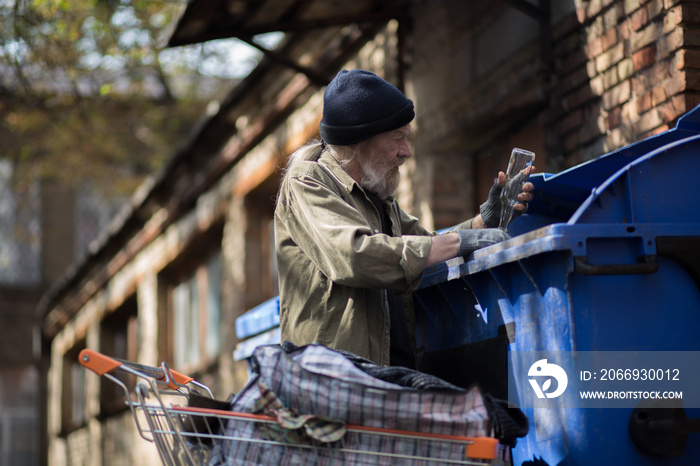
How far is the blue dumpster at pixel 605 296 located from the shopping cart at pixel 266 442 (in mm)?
245

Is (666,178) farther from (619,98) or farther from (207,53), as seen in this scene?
(207,53)

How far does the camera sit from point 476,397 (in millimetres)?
2443

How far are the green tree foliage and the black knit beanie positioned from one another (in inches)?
280

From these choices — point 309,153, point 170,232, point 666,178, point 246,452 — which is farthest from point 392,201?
point 170,232

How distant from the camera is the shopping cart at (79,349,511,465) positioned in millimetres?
2416

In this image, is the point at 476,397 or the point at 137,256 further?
the point at 137,256

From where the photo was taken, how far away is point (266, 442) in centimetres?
250

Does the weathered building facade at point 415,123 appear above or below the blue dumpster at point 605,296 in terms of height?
above

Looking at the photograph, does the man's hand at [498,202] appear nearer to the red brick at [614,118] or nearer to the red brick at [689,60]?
the red brick at [689,60]

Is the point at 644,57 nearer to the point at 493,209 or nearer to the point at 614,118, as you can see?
the point at 614,118

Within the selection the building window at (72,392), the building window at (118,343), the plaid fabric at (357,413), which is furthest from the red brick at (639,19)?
the building window at (72,392)

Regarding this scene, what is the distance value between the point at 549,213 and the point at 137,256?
1133 centimetres

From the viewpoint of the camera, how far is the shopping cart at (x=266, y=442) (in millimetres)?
2416

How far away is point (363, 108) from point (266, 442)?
1.18 metres
